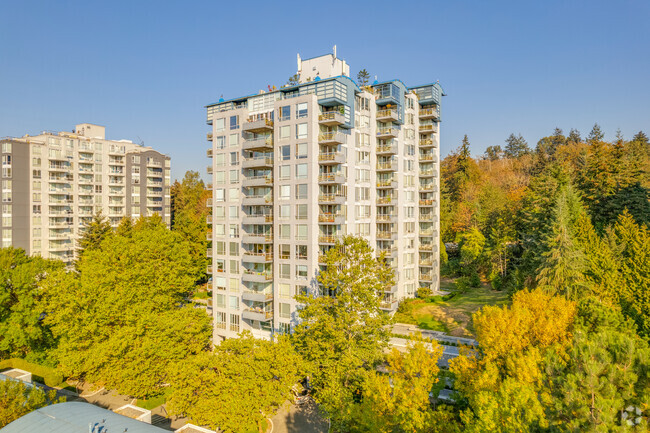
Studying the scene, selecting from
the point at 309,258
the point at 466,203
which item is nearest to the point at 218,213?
the point at 309,258

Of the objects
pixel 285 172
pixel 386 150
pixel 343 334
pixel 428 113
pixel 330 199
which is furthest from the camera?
pixel 428 113

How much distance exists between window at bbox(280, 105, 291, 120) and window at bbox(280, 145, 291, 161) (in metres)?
3.56

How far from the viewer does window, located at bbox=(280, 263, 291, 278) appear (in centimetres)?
4928

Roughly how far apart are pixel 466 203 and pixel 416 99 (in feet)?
130

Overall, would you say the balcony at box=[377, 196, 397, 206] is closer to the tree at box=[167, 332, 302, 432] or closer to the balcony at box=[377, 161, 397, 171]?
the balcony at box=[377, 161, 397, 171]

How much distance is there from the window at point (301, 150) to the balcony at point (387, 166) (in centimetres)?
1503

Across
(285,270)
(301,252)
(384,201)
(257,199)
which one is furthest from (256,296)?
(384,201)

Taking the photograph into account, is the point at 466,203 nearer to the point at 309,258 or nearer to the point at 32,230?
the point at 309,258

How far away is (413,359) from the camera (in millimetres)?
28531

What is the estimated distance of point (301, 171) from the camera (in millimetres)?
48531

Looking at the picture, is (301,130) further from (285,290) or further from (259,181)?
(285,290)

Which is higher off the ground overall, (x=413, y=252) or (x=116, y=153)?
(x=116, y=153)

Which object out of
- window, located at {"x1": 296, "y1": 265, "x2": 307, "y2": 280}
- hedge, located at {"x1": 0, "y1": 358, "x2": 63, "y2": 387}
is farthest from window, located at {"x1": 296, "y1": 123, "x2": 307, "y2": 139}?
hedge, located at {"x1": 0, "y1": 358, "x2": 63, "y2": 387}

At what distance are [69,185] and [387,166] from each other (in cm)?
7177
